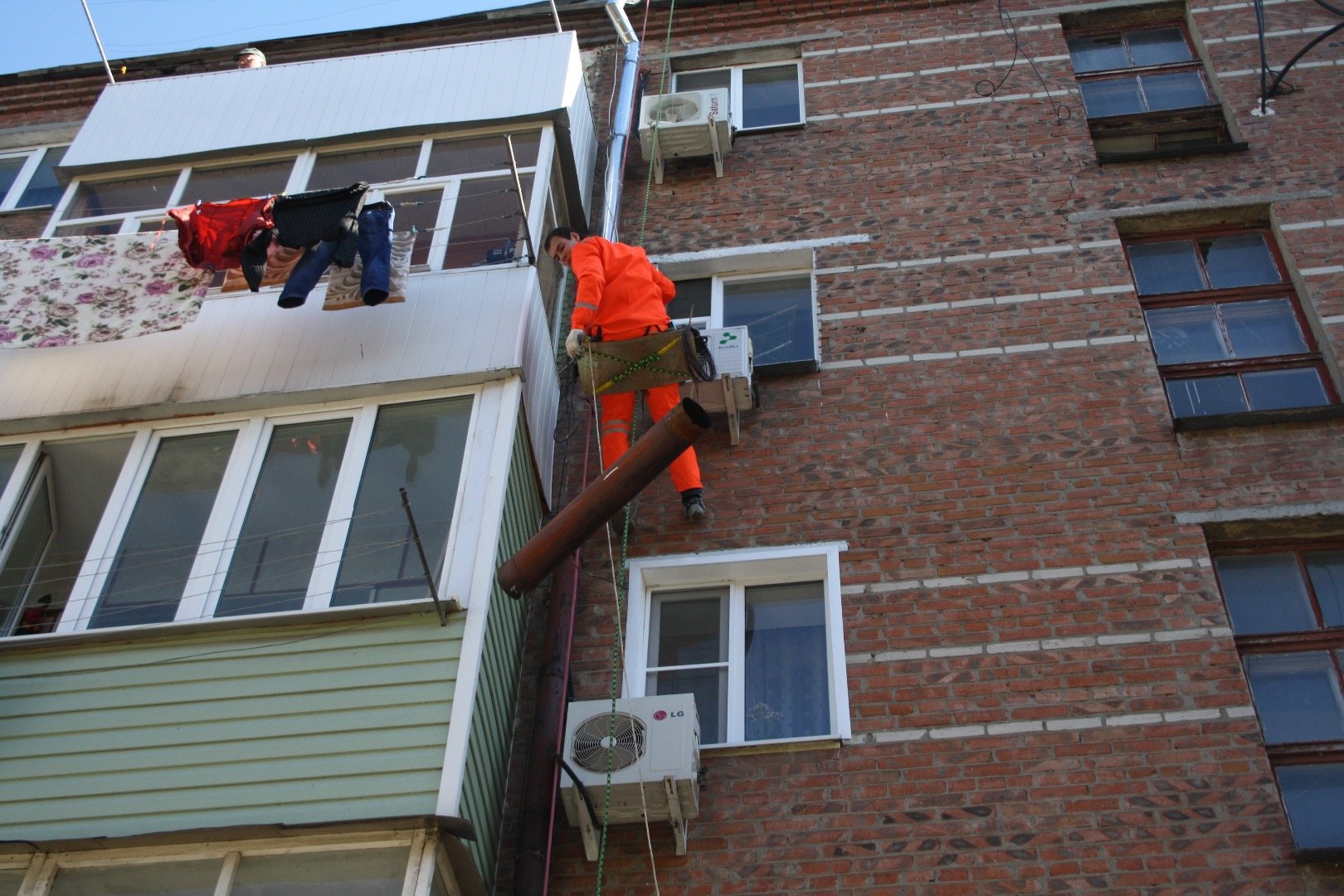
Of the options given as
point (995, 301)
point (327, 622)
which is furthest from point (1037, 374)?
point (327, 622)

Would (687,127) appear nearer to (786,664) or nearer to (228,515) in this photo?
(786,664)

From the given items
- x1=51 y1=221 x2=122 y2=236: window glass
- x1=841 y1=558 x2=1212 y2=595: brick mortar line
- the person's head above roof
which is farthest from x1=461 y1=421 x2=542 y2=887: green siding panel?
the person's head above roof

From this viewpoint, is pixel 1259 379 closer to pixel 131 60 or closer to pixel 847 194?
pixel 847 194

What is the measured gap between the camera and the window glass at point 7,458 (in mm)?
10266

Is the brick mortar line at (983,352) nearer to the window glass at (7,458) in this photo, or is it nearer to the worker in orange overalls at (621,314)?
the worker in orange overalls at (621,314)

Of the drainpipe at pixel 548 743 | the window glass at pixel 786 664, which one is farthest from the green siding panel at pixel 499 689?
the window glass at pixel 786 664

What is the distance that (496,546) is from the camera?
30.2ft

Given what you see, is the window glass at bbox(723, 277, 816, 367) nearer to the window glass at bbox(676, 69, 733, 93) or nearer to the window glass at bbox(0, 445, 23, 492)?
the window glass at bbox(676, 69, 733, 93)

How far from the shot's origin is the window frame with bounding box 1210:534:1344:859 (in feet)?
29.5

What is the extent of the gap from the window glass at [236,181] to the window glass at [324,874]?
21.3ft

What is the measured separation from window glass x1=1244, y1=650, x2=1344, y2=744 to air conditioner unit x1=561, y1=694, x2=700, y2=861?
364 cm

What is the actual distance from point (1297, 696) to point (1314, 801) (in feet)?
2.58

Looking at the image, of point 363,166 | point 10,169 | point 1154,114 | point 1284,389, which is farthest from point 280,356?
point 1154,114

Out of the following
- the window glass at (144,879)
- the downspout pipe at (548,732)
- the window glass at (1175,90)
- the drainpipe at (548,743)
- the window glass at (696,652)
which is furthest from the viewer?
the window glass at (1175,90)
